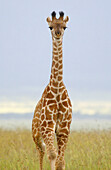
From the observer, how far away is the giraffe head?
19.4ft

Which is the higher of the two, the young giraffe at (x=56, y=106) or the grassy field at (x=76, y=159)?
the young giraffe at (x=56, y=106)

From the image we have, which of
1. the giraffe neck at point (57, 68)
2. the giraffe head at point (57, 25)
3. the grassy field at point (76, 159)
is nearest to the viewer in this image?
the giraffe head at point (57, 25)

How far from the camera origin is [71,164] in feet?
28.0

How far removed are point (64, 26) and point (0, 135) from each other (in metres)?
9.23

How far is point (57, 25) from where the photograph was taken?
6008mm

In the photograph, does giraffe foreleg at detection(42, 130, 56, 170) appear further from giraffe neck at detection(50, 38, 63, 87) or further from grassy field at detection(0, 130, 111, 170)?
grassy field at detection(0, 130, 111, 170)

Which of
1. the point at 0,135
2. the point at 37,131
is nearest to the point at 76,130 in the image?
the point at 0,135

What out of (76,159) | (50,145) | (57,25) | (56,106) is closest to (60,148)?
(50,145)

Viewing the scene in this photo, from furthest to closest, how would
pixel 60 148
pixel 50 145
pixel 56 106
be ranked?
pixel 60 148
pixel 56 106
pixel 50 145

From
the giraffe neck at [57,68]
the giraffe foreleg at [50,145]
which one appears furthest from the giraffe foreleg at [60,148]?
the giraffe neck at [57,68]

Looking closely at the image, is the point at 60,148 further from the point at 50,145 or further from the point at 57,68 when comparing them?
the point at 57,68

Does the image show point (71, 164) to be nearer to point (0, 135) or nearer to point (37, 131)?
point (37, 131)

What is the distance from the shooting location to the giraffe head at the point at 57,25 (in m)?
5.93

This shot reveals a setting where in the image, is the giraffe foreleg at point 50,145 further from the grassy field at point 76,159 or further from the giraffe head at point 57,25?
the giraffe head at point 57,25
